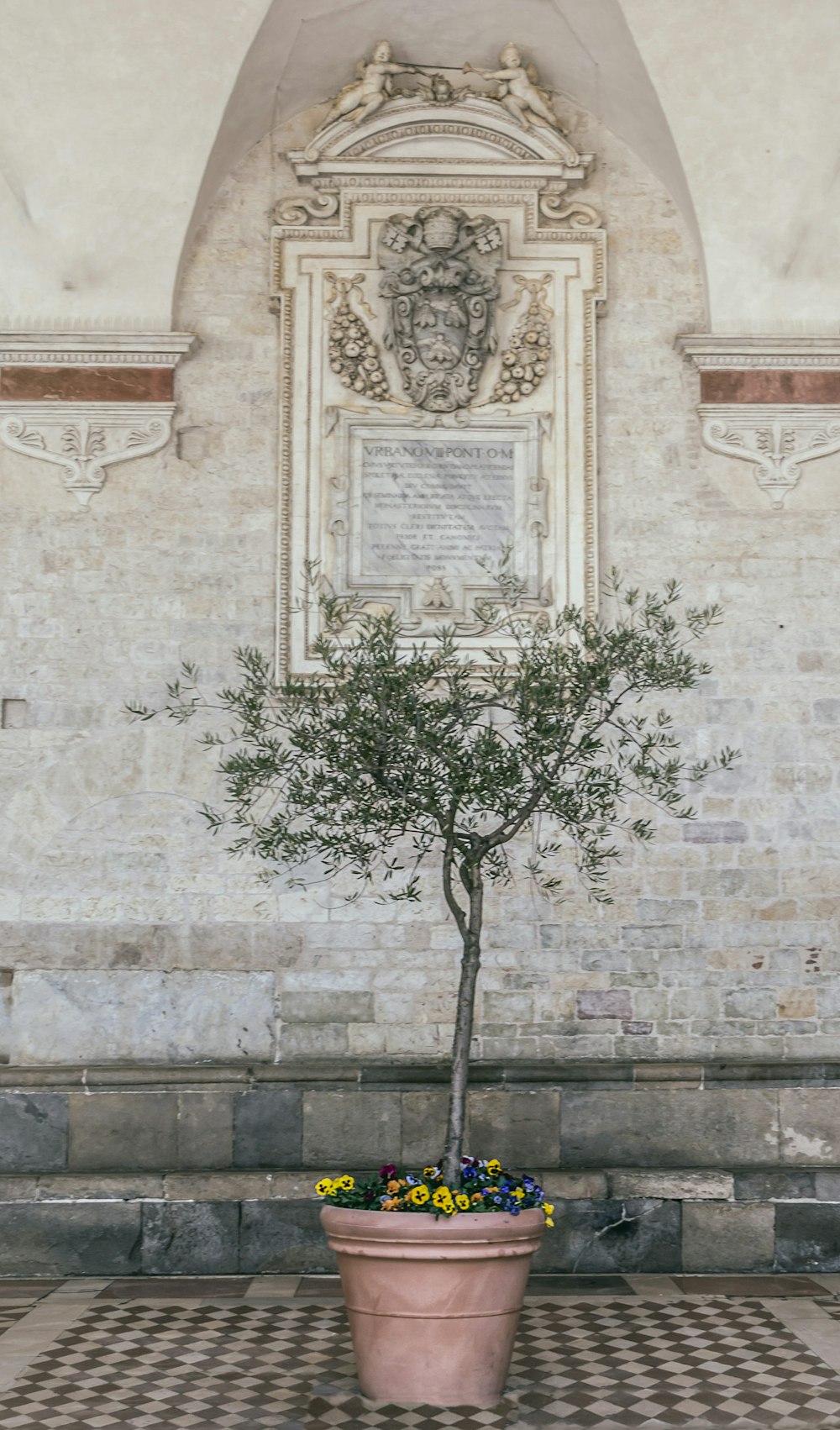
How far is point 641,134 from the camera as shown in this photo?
7.16 m

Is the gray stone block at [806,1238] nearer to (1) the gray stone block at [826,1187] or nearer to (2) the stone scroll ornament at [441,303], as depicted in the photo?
(1) the gray stone block at [826,1187]

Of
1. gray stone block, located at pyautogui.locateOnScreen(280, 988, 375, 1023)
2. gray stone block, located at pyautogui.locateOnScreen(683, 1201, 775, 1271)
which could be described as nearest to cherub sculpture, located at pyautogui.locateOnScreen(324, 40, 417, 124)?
gray stone block, located at pyautogui.locateOnScreen(280, 988, 375, 1023)

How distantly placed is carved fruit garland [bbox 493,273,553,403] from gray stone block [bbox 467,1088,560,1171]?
3.16 m

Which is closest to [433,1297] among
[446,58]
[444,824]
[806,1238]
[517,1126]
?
[444,824]

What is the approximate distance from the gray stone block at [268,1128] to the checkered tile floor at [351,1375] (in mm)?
833

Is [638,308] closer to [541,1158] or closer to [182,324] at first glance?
[182,324]

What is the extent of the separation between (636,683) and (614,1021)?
229cm

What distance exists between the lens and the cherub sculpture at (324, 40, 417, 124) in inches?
280

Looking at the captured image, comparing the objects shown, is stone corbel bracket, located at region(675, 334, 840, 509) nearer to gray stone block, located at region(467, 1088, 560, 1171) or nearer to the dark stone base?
gray stone block, located at region(467, 1088, 560, 1171)

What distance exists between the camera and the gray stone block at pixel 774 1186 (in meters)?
6.31

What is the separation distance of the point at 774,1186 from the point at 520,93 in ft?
16.6

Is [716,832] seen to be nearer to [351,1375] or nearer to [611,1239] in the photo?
[611,1239]

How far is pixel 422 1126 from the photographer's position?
21.1ft

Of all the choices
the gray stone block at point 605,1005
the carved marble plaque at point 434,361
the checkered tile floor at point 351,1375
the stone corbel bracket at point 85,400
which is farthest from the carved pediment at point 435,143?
the checkered tile floor at point 351,1375
